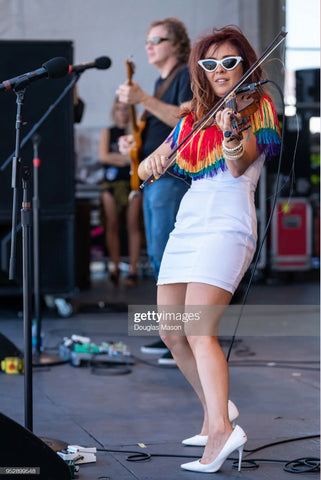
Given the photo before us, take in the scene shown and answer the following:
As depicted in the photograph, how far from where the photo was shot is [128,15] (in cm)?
885

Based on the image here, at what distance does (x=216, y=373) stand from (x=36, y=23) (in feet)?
21.2

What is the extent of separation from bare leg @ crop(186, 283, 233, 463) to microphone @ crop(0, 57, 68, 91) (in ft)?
2.93

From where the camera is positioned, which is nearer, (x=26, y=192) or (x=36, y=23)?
(x=26, y=192)

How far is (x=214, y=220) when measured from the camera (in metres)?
2.90

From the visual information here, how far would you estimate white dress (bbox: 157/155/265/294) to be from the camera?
2.88 metres

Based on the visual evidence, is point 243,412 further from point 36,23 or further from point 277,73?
point 36,23

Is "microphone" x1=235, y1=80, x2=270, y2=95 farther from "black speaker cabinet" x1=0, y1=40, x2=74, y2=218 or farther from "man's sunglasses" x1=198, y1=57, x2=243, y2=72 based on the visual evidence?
"black speaker cabinet" x1=0, y1=40, x2=74, y2=218

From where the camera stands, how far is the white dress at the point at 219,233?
9.43 ft

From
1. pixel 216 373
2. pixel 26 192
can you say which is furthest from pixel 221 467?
pixel 26 192

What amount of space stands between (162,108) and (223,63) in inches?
50.2

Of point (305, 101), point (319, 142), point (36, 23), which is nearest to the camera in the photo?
point (36, 23)

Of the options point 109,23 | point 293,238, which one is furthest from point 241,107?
point 293,238

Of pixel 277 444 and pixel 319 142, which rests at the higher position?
pixel 319 142

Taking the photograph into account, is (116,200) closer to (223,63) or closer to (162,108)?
(162,108)
